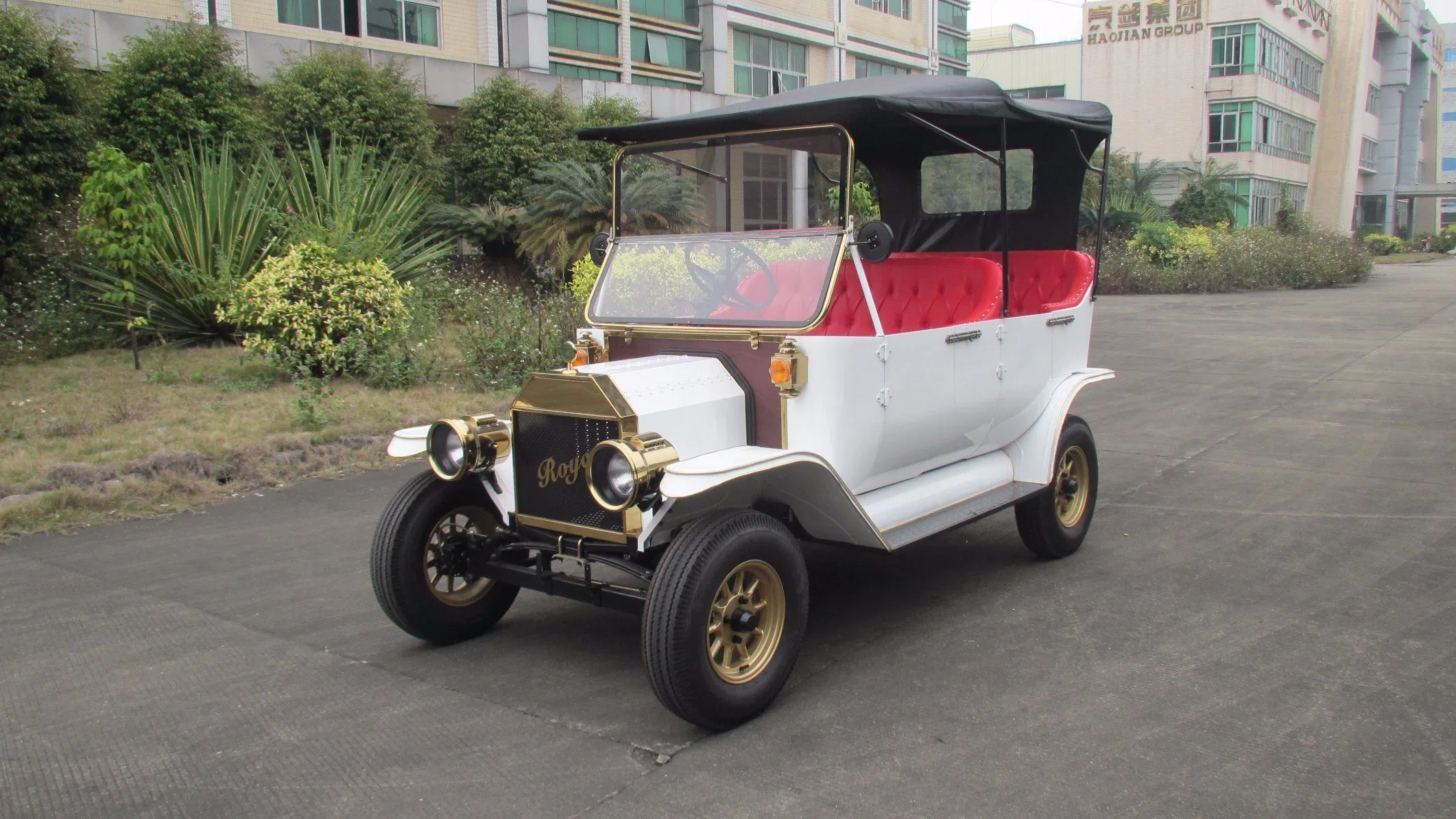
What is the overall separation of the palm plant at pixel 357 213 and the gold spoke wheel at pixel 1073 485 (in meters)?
7.33

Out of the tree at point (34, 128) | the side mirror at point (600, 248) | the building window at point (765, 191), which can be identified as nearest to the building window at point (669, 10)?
the tree at point (34, 128)

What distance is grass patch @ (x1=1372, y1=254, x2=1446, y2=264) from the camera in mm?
45219

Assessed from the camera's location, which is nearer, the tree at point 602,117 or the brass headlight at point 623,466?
the brass headlight at point 623,466

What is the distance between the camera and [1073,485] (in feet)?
20.4

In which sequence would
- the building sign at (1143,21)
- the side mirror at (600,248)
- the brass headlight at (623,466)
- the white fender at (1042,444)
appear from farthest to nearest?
the building sign at (1143,21)
the white fender at (1042,444)
the side mirror at (600,248)
the brass headlight at (623,466)

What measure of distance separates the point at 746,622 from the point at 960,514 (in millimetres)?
1682

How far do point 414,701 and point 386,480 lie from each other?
3957mm

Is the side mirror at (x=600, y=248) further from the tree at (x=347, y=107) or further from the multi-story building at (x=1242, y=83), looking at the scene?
the multi-story building at (x=1242, y=83)

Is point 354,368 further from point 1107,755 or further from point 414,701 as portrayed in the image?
point 1107,755

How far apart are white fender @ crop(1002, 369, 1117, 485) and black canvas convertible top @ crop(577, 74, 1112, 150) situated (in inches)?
57.2

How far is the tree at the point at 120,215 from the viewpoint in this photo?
10.2 metres

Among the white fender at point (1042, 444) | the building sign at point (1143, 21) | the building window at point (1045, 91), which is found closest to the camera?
the white fender at point (1042, 444)

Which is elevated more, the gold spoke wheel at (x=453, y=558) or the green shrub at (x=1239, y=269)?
the green shrub at (x=1239, y=269)

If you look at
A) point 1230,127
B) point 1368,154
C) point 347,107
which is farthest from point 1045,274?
point 1368,154
